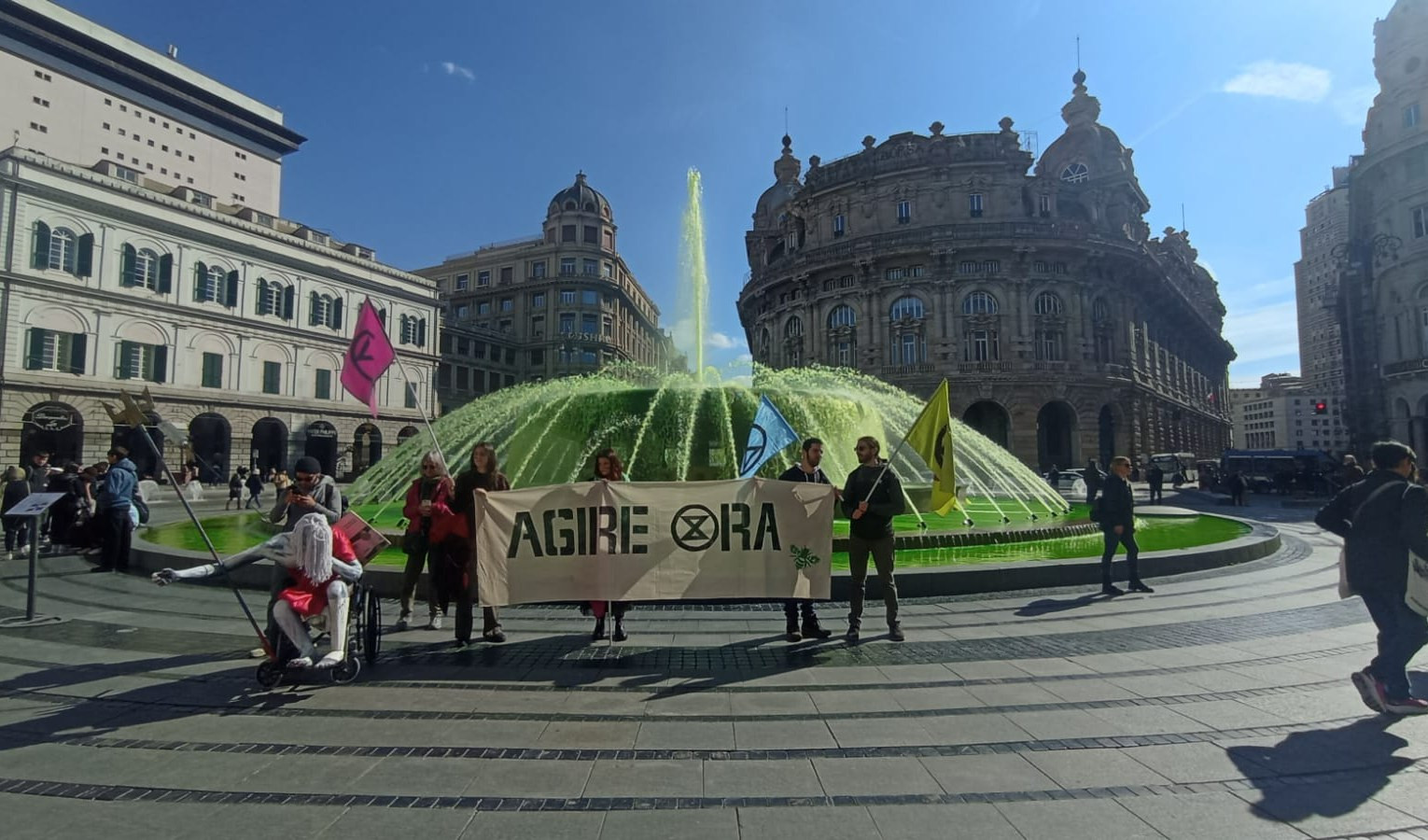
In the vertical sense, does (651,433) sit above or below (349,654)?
above

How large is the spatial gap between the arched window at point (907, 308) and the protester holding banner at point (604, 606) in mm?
47412

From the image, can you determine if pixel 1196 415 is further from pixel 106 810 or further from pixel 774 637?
pixel 106 810

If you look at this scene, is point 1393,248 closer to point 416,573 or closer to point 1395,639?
point 1395,639

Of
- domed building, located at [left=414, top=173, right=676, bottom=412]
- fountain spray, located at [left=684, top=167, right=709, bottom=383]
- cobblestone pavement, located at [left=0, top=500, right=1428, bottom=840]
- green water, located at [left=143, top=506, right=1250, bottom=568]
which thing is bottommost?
cobblestone pavement, located at [left=0, top=500, right=1428, bottom=840]

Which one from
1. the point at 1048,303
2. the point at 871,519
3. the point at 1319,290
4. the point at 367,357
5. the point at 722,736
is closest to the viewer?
the point at 722,736

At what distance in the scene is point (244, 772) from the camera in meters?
4.14

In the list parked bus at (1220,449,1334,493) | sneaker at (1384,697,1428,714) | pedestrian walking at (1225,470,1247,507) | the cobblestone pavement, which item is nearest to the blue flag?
the cobblestone pavement

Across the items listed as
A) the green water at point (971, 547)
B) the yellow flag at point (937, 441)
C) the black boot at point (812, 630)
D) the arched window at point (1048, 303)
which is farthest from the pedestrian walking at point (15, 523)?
the arched window at point (1048, 303)

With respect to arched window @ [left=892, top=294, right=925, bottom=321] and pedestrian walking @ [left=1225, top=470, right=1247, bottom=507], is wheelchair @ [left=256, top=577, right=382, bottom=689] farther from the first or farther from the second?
arched window @ [left=892, top=294, right=925, bottom=321]

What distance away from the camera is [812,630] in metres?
7.27

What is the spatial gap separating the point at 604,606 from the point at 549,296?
7526cm

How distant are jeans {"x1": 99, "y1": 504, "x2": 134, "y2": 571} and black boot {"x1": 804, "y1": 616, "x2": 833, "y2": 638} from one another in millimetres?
11230

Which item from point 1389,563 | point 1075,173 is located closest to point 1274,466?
point 1075,173

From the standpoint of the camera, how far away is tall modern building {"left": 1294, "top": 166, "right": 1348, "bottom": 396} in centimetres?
13138
